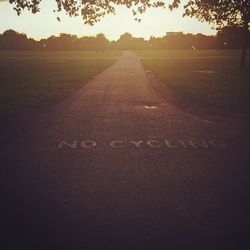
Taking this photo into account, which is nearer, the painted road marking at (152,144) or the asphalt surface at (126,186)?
the asphalt surface at (126,186)

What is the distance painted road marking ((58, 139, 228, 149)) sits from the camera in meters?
7.81

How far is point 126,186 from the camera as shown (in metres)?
5.57

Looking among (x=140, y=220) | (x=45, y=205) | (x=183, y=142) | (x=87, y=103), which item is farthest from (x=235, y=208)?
(x=87, y=103)

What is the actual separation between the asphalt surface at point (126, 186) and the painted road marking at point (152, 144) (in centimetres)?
2

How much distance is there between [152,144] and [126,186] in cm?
258

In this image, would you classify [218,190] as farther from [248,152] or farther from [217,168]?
[248,152]

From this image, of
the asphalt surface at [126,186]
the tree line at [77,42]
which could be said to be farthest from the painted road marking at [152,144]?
the tree line at [77,42]

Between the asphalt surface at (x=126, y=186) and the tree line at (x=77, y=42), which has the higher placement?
the asphalt surface at (x=126, y=186)

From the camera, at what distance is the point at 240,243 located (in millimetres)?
4020

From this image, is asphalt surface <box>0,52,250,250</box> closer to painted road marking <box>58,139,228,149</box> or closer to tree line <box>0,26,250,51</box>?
painted road marking <box>58,139,228,149</box>

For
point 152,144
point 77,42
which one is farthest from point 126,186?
point 77,42

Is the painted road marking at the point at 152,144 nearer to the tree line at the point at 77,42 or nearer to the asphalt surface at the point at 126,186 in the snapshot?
the asphalt surface at the point at 126,186

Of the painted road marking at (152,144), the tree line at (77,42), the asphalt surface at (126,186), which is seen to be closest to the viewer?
the asphalt surface at (126,186)

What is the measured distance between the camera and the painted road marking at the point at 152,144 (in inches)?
308
